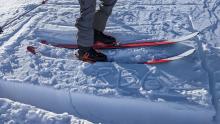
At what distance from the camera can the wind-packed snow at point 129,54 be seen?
379 cm

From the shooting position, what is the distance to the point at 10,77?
410 centimetres

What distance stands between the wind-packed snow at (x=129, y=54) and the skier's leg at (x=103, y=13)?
1.05ft

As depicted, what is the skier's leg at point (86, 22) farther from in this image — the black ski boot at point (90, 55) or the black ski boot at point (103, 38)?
the black ski boot at point (103, 38)

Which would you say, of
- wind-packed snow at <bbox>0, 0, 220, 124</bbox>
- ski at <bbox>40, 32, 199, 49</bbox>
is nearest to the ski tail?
wind-packed snow at <bbox>0, 0, 220, 124</bbox>

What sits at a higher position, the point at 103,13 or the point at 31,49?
the point at 103,13

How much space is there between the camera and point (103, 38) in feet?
15.1

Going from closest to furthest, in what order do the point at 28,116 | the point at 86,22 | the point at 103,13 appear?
the point at 28,116, the point at 86,22, the point at 103,13

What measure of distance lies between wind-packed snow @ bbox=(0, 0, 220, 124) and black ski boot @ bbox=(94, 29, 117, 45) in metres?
0.13

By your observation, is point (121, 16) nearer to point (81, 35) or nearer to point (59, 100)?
point (81, 35)

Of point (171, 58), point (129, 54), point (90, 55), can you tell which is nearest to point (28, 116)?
point (90, 55)

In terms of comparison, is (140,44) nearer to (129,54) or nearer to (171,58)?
(129,54)

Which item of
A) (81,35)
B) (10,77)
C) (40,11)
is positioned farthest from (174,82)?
(40,11)

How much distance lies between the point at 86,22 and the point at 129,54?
0.71 meters

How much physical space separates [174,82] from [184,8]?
1964mm
